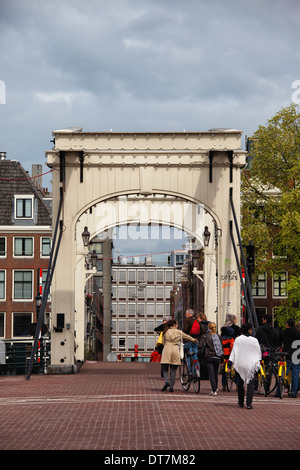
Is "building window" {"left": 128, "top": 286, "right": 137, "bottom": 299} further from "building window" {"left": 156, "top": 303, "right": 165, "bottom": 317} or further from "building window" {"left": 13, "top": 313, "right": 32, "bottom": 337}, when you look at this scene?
"building window" {"left": 13, "top": 313, "right": 32, "bottom": 337}

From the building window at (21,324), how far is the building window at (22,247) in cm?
370

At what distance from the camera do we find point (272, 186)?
3981 centimetres

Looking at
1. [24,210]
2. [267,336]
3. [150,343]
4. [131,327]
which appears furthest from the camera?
[131,327]

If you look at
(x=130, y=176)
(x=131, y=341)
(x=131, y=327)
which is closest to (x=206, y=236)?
(x=130, y=176)

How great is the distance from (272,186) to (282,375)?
22961 mm

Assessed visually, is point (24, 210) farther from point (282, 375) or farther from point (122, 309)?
point (122, 309)

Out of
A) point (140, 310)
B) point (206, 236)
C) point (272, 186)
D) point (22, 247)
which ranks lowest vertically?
point (140, 310)

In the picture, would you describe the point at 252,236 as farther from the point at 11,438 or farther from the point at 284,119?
the point at 11,438

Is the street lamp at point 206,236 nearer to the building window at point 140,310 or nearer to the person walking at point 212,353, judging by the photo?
the person walking at point 212,353

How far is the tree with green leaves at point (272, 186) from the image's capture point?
36.8 m

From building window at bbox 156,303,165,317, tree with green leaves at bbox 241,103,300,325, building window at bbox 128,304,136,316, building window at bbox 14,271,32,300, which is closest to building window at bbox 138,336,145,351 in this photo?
building window at bbox 128,304,136,316

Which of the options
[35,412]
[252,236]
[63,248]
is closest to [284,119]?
[252,236]

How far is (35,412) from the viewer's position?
45.4 ft
